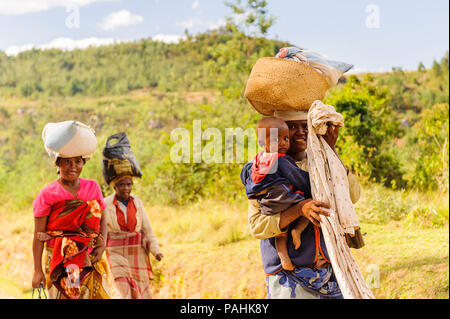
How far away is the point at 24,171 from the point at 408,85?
3482 centimetres

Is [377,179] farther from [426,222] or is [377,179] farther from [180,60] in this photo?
[180,60]

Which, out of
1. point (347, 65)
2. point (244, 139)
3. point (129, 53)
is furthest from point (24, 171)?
point (129, 53)

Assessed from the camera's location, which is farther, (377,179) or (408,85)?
(408,85)

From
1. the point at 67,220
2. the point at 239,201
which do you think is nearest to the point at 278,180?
the point at 67,220

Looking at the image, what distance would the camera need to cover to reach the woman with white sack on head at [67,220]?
2.97m

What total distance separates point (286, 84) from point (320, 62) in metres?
0.23

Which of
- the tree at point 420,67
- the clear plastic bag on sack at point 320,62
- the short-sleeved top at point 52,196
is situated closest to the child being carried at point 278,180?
the clear plastic bag on sack at point 320,62

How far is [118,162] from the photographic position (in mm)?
3840

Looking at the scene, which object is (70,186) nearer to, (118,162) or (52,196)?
(52,196)

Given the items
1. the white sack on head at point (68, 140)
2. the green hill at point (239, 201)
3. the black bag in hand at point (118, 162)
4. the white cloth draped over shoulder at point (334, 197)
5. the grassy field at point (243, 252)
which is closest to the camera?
the white cloth draped over shoulder at point (334, 197)

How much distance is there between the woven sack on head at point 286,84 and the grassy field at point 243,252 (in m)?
3.34

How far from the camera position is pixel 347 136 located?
29.9ft

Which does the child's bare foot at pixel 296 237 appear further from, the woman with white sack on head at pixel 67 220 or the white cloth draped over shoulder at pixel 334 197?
the woman with white sack on head at pixel 67 220

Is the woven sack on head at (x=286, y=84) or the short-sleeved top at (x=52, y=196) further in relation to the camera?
the short-sleeved top at (x=52, y=196)
